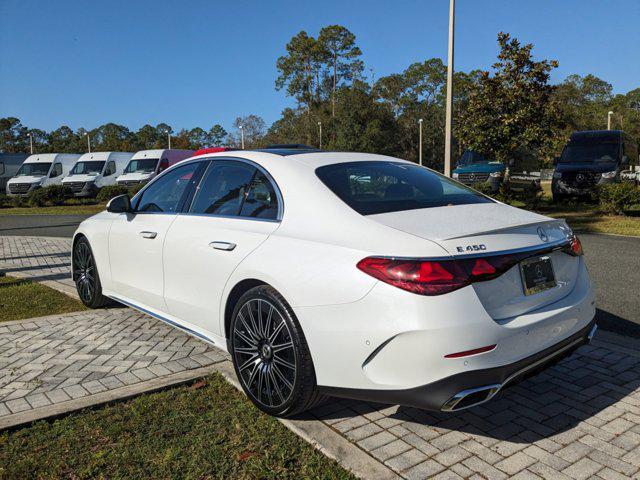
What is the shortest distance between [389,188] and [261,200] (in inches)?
→ 32.8

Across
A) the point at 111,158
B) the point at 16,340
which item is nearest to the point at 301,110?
the point at 111,158

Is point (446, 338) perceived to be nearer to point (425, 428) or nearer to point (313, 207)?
point (425, 428)

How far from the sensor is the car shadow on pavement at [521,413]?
3111 millimetres

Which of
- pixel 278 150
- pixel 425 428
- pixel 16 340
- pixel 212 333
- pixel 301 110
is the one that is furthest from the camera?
pixel 301 110

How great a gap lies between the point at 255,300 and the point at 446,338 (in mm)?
1203

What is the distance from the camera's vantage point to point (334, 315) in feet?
9.14

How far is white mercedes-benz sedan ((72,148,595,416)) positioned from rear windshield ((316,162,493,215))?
1 cm

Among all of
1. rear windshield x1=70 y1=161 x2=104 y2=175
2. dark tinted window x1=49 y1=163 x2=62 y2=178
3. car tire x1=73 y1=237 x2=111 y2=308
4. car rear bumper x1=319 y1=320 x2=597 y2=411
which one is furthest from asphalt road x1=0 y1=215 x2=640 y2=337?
dark tinted window x1=49 y1=163 x2=62 y2=178

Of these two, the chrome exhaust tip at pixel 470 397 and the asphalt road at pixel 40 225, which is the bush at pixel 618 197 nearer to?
the chrome exhaust tip at pixel 470 397

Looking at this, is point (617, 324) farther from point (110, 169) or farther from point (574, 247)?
point (110, 169)

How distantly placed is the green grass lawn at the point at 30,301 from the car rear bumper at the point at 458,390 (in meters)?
4.30

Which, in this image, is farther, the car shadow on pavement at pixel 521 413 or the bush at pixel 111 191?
the bush at pixel 111 191

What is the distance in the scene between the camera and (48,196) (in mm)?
24719

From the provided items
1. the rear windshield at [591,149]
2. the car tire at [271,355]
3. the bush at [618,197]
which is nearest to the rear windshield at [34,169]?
the rear windshield at [591,149]
